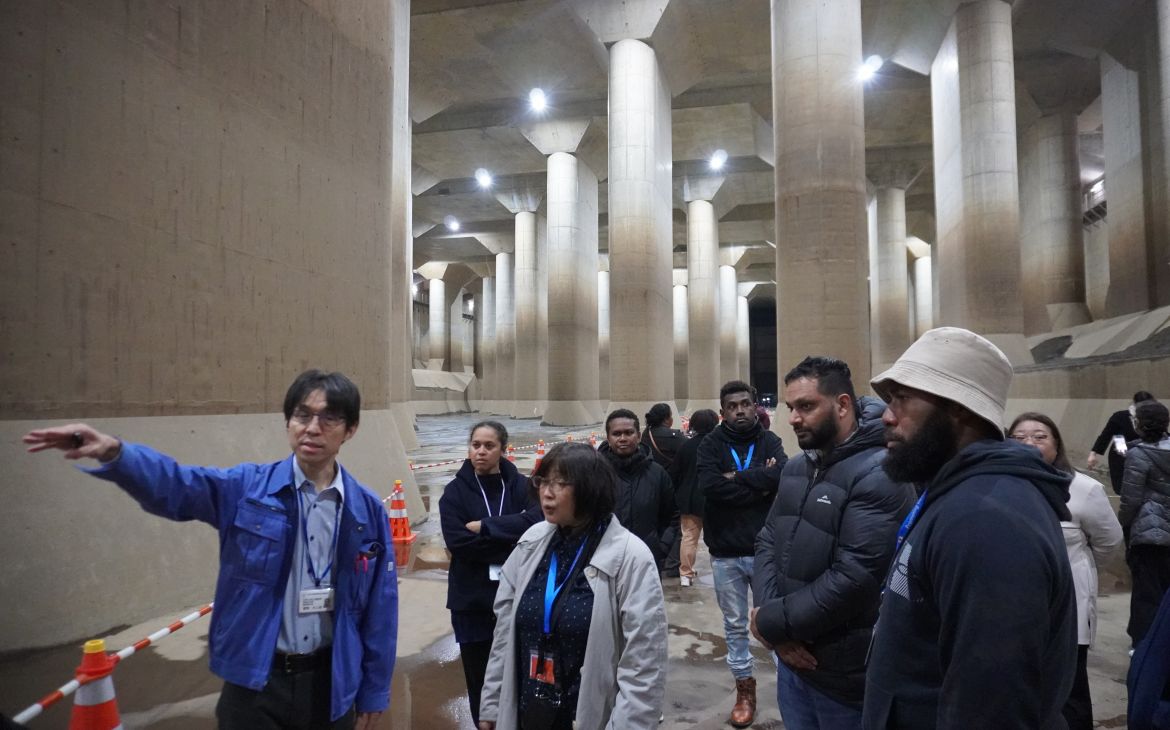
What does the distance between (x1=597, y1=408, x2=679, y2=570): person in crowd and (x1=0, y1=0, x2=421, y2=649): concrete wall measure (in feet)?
11.1

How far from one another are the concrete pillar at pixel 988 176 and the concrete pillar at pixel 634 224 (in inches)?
330

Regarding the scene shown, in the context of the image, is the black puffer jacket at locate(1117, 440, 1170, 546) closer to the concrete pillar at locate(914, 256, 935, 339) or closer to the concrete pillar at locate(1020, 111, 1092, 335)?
the concrete pillar at locate(1020, 111, 1092, 335)

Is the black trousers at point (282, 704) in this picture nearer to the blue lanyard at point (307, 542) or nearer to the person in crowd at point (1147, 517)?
the blue lanyard at point (307, 542)

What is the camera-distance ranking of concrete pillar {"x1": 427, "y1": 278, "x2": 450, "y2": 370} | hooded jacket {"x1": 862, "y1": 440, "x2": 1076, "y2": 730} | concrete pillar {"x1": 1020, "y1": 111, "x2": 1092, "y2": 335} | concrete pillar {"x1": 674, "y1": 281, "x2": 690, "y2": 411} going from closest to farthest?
1. hooded jacket {"x1": 862, "y1": 440, "x2": 1076, "y2": 730}
2. concrete pillar {"x1": 1020, "y1": 111, "x2": 1092, "y2": 335}
3. concrete pillar {"x1": 674, "y1": 281, "x2": 690, "y2": 411}
4. concrete pillar {"x1": 427, "y1": 278, "x2": 450, "y2": 370}

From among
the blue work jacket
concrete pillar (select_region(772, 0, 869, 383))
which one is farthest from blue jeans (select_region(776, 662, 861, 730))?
concrete pillar (select_region(772, 0, 869, 383))

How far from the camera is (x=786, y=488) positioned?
2.81 meters

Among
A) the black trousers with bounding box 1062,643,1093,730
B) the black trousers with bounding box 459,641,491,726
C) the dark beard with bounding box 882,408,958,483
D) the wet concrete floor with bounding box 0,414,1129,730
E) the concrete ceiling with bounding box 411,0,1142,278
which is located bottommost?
the wet concrete floor with bounding box 0,414,1129,730

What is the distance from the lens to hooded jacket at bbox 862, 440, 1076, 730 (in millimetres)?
1382

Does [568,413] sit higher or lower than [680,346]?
lower

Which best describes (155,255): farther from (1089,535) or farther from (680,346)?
(680,346)

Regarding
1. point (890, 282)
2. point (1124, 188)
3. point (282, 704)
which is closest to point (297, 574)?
point (282, 704)

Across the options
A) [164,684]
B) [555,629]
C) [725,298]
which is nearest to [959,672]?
[555,629]

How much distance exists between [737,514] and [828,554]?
158 cm

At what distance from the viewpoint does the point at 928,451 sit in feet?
5.83
